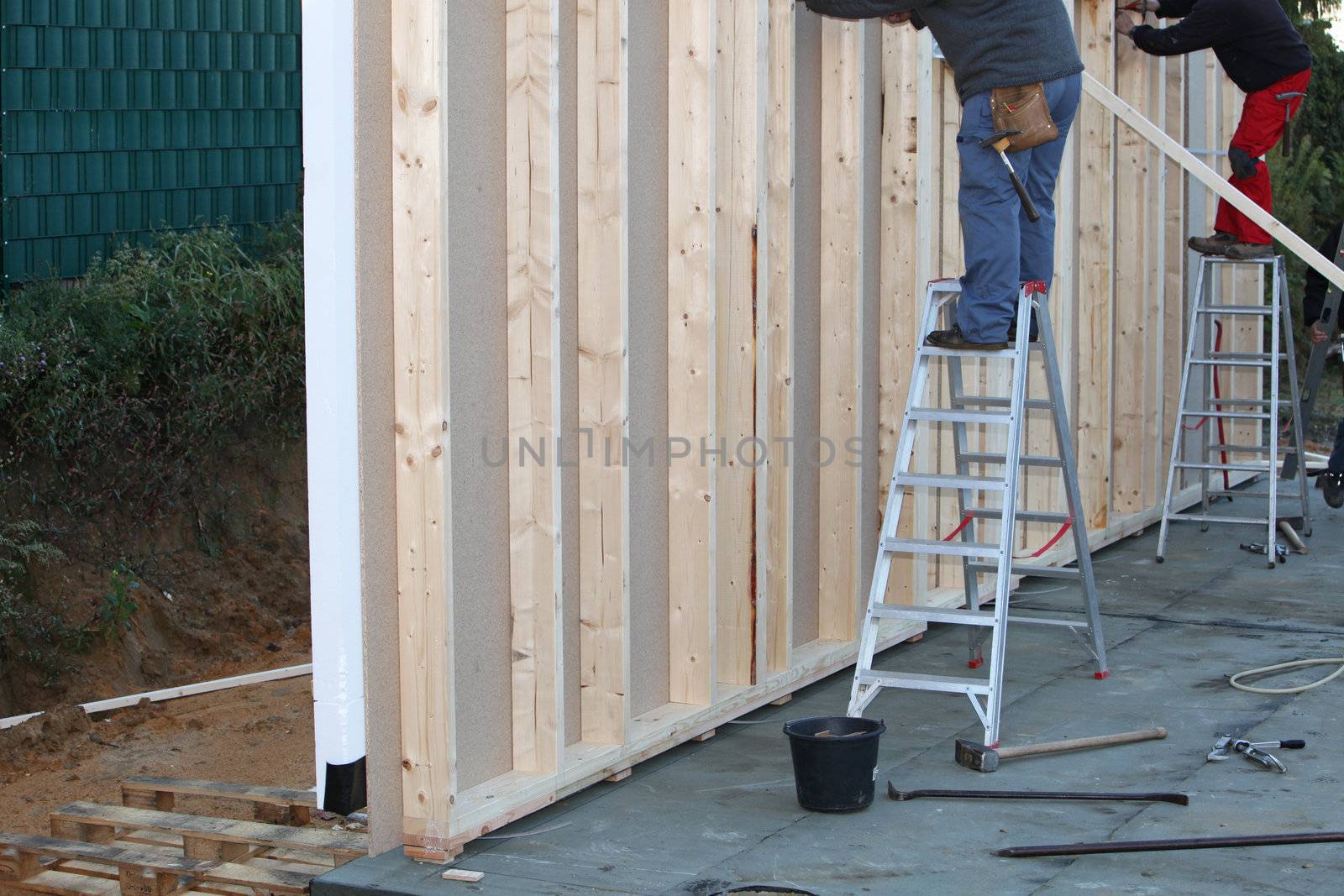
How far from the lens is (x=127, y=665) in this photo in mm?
6922

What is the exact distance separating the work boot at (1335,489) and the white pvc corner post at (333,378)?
20.1ft

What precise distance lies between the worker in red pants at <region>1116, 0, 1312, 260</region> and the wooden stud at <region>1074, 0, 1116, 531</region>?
27 cm

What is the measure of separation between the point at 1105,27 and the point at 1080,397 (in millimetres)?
1824

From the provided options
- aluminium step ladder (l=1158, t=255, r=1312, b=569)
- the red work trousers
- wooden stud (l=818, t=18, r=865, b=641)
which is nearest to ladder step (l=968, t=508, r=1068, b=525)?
wooden stud (l=818, t=18, r=865, b=641)

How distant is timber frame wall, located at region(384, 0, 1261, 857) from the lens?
13.1 ft

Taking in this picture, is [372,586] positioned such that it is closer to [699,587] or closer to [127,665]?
[699,587]

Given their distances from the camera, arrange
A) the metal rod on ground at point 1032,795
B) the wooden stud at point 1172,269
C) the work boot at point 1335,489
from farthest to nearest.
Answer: the wooden stud at point 1172,269 → the work boot at point 1335,489 → the metal rod on ground at point 1032,795

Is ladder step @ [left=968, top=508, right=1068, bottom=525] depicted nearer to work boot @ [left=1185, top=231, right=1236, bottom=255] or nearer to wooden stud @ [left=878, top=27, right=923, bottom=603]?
wooden stud @ [left=878, top=27, right=923, bottom=603]

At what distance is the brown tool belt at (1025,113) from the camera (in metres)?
4.79

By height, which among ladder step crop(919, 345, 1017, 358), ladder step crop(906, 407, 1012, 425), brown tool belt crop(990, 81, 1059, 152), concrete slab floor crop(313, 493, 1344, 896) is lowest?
concrete slab floor crop(313, 493, 1344, 896)

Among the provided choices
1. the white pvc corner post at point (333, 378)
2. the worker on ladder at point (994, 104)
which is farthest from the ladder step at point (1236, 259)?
the white pvc corner post at point (333, 378)

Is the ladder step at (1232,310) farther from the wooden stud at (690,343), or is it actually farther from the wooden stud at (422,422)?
the wooden stud at (422,422)

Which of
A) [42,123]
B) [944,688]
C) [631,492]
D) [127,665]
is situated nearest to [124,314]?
[42,123]

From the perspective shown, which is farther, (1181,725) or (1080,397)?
(1080,397)
